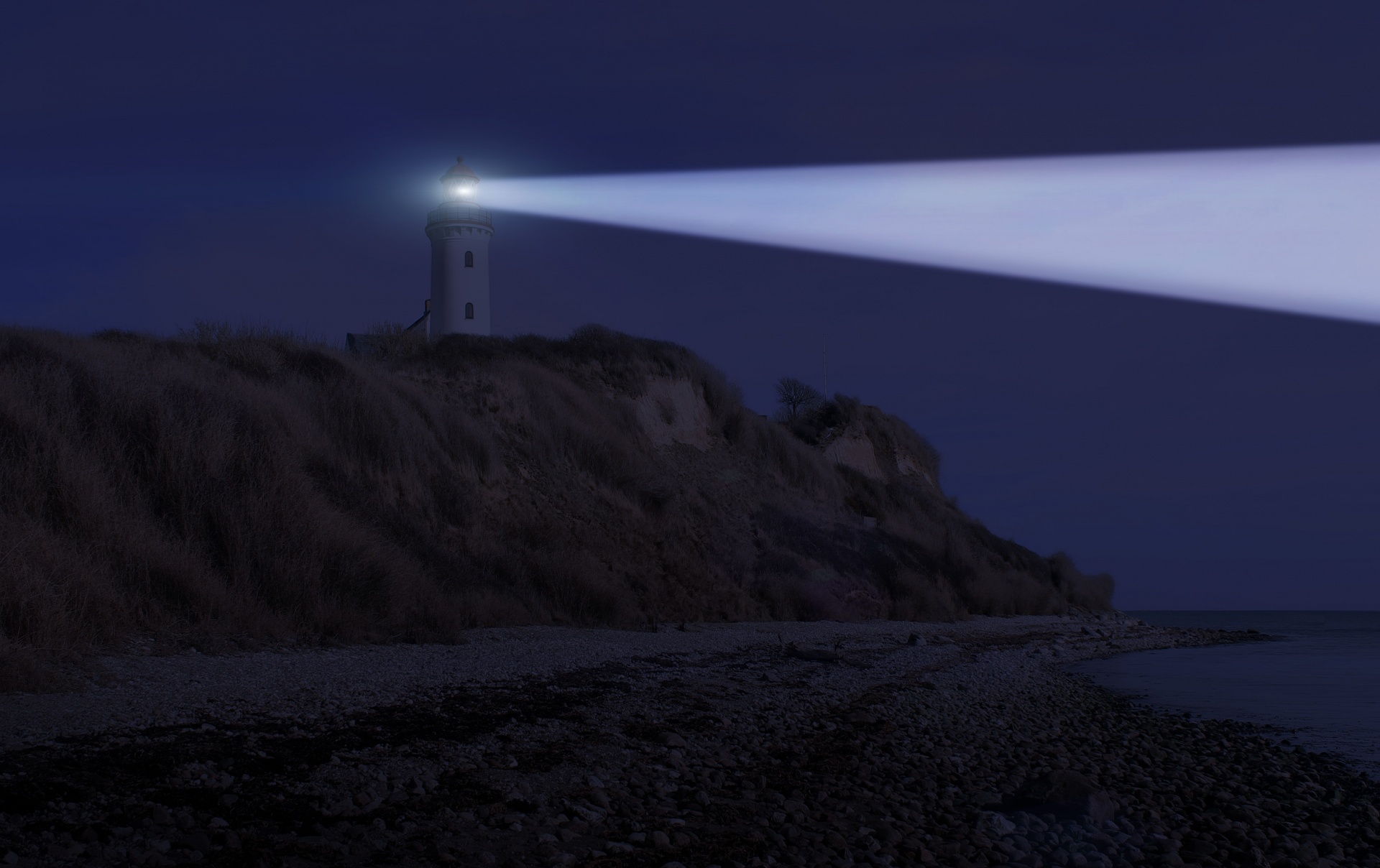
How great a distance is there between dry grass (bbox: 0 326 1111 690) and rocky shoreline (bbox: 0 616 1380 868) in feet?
4.09

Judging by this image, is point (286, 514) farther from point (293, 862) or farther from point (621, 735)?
point (293, 862)

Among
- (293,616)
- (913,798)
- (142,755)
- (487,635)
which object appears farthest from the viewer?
(487,635)

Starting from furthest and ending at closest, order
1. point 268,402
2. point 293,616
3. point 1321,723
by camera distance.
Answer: point 268,402, point 1321,723, point 293,616

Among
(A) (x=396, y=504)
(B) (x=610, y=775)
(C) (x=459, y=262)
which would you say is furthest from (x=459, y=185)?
(B) (x=610, y=775)

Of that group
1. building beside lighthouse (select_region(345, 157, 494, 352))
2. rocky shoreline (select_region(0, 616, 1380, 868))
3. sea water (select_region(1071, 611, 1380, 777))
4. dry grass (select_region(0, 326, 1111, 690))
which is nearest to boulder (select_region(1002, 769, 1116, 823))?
rocky shoreline (select_region(0, 616, 1380, 868))

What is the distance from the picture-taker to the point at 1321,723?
10.3 m

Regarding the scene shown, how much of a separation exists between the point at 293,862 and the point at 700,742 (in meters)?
3.07

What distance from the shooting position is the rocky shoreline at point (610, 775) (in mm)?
3795

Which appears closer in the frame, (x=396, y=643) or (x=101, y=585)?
(x=101, y=585)

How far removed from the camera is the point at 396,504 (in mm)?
13891

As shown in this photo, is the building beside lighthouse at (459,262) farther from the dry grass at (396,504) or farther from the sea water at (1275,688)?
the sea water at (1275,688)

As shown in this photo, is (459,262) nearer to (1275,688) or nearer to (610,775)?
(1275,688)

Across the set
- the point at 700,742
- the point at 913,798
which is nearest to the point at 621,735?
the point at 700,742

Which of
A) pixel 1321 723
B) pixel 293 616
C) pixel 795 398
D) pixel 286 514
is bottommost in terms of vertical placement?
pixel 1321 723
